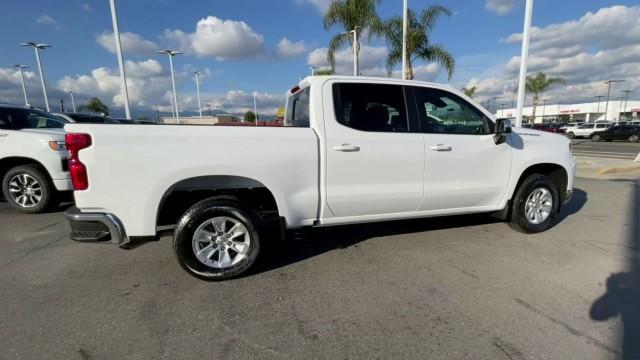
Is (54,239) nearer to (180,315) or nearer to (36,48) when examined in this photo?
(180,315)

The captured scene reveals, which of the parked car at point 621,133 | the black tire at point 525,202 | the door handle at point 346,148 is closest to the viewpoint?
the door handle at point 346,148

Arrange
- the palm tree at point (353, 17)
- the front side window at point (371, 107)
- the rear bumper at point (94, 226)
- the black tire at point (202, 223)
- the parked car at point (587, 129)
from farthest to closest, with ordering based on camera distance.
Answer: the parked car at point (587, 129) → the palm tree at point (353, 17) → the front side window at point (371, 107) → the black tire at point (202, 223) → the rear bumper at point (94, 226)

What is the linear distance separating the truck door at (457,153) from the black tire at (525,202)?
0.34 metres

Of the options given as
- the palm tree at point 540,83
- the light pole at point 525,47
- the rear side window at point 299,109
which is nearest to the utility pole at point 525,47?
the light pole at point 525,47

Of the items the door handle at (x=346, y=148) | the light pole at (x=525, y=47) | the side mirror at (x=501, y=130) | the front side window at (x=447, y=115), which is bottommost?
the door handle at (x=346, y=148)

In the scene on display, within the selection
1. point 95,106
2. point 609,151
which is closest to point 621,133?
point 609,151

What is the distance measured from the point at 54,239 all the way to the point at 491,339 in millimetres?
5058

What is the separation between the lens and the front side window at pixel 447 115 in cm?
381

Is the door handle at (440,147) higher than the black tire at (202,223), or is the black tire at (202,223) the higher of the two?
the door handle at (440,147)

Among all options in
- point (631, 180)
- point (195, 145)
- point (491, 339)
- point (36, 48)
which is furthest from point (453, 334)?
point (36, 48)

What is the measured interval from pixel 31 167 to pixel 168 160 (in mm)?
3961

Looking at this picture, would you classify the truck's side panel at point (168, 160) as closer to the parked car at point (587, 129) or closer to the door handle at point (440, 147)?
the door handle at point (440, 147)

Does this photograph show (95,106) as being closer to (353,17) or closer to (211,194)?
(353,17)

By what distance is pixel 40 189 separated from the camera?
17.8 ft
